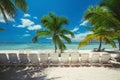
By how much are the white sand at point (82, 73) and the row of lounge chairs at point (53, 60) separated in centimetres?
57

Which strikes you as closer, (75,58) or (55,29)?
(75,58)

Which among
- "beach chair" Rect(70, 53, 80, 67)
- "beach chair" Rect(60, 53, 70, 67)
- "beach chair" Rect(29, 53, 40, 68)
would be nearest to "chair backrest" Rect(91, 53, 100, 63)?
"beach chair" Rect(70, 53, 80, 67)

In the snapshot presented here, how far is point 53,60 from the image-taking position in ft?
37.2

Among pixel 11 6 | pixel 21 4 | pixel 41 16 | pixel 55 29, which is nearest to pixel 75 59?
pixel 21 4

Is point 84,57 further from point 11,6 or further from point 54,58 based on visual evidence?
point 11,6

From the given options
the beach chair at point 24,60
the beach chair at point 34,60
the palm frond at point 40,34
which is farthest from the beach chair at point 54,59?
the palm frond at point 40,34

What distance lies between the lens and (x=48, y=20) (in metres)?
15.7

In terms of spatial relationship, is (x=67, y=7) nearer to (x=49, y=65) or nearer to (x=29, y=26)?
(x=29, y=26)

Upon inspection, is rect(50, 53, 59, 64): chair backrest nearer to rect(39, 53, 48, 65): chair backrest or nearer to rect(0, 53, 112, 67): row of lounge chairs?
rect(0, 53, 112, 67): row of lounge chairs

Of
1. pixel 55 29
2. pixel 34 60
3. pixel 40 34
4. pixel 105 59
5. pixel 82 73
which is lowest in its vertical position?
pixel 82 73

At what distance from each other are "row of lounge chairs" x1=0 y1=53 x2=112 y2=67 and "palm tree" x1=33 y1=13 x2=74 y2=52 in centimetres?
427

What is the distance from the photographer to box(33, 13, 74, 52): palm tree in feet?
51.8

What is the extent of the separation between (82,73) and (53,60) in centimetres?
211

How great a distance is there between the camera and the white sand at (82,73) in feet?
29.6
